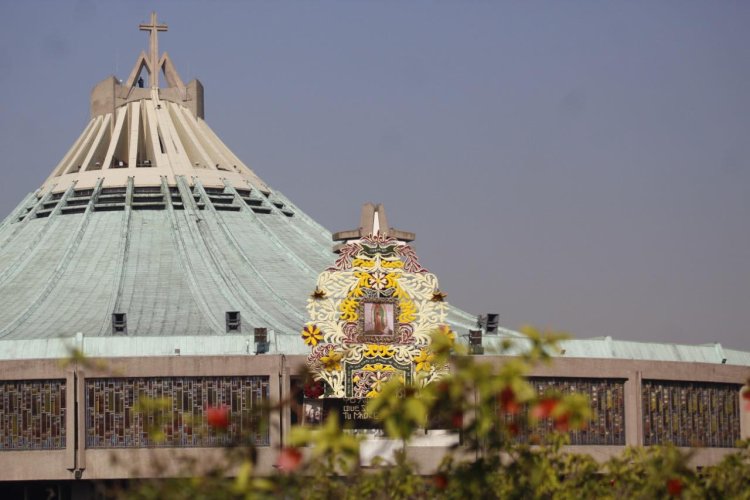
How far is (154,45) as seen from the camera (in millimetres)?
62156

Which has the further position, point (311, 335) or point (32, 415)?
point (32, 415)

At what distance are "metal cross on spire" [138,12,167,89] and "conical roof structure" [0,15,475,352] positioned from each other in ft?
0.12

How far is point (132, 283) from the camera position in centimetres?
5222

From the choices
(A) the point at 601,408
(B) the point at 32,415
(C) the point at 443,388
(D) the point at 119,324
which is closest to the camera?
(C) the point at 443,388

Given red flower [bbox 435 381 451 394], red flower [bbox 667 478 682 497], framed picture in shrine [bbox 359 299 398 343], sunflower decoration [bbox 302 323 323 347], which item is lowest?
red flower [bbox 667 478 682 497]

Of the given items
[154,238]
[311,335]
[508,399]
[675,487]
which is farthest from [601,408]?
[508,399]

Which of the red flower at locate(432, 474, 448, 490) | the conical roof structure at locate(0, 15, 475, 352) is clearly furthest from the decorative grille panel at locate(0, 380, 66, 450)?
the red flower at locate(432, 474, 448, 490)

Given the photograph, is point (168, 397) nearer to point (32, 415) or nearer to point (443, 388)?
point (32, 415)

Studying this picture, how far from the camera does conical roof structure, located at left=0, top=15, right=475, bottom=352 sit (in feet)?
163

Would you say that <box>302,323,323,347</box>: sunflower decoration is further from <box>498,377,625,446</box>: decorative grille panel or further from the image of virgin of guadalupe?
<box>498,377,625,446</box>: decorative grille panel

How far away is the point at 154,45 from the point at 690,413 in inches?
973

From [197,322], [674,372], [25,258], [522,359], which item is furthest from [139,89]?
[522,359]

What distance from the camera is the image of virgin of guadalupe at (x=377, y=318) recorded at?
4253cm

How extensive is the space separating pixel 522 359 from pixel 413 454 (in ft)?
98.1
